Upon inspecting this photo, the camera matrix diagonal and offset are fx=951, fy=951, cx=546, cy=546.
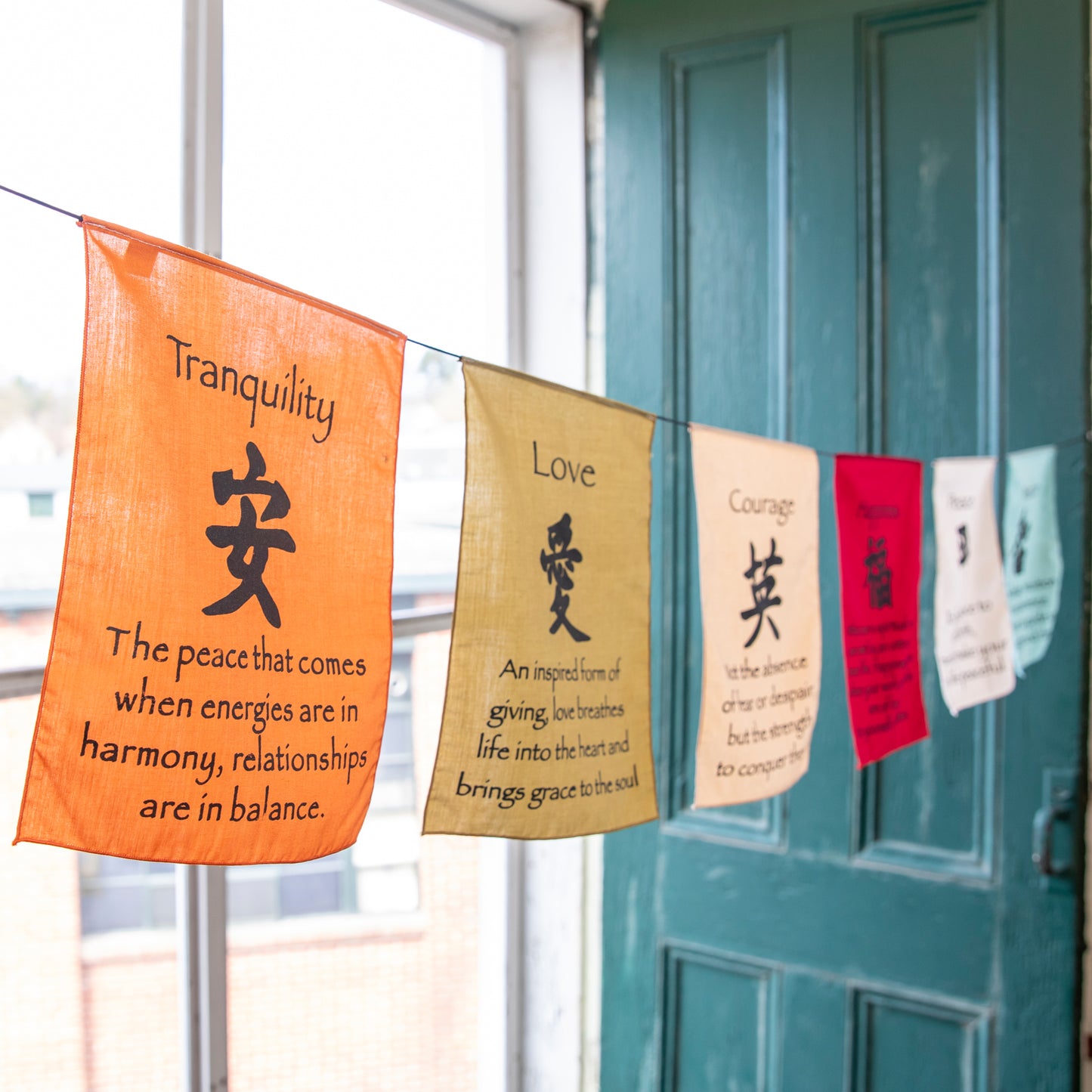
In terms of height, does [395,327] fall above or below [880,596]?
above

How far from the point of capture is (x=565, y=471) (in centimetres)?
109

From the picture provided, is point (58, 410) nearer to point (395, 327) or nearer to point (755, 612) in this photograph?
point (395, 327)

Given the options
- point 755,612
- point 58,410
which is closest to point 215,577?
point 58,410

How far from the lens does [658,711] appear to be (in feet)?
6.35

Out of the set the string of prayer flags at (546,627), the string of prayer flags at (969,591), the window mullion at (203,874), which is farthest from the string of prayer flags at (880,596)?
the window mullion at (203,874)

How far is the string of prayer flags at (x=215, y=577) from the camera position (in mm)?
721

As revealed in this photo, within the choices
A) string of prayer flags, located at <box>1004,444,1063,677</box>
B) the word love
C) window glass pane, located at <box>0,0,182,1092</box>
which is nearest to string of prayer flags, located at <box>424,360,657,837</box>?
the word love

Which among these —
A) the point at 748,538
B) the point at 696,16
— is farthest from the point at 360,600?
the point at 696,16

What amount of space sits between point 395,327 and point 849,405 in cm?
87

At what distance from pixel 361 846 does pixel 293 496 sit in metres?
1.14

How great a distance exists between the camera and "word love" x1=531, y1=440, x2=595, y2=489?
41.5 inches

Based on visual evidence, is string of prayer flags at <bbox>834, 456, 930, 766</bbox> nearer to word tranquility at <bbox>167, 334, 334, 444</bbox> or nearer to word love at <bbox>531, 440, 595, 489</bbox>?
word love at <bbox>531, 440, 595, 489</bbox>

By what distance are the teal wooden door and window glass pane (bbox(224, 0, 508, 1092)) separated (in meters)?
0.30

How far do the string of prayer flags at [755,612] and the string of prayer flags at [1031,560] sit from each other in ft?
1.66
